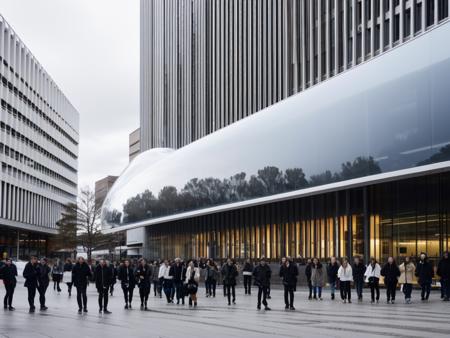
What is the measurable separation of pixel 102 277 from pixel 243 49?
51.7m

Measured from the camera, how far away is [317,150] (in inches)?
1469

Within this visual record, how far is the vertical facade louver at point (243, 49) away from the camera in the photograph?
157ft

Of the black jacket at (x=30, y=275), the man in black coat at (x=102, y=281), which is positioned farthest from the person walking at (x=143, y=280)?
the black jacket at (x=30, y=275)

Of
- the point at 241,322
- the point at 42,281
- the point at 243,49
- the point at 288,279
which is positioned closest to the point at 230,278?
the point at 288,279

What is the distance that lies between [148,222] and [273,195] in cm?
2596

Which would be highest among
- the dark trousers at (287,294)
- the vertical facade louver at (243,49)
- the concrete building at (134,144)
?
the concrete building at (134,144)

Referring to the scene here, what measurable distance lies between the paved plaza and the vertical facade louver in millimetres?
24809

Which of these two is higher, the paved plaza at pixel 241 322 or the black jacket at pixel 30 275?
the black jacket at pixel 30 275

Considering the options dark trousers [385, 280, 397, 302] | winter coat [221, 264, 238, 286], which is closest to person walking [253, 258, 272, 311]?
winter coat [221, 264, 238, 286]

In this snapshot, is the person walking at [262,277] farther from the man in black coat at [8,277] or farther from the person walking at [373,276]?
the man in black coat at [8,277]

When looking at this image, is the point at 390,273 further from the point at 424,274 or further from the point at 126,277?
the point at 126,277

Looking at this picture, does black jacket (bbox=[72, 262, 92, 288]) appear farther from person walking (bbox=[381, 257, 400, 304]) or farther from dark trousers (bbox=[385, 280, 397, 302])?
dark trousers (bbox=[385, 280, 397, 302])

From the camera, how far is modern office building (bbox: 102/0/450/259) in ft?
99.3

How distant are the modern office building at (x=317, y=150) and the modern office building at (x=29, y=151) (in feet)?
52.6
